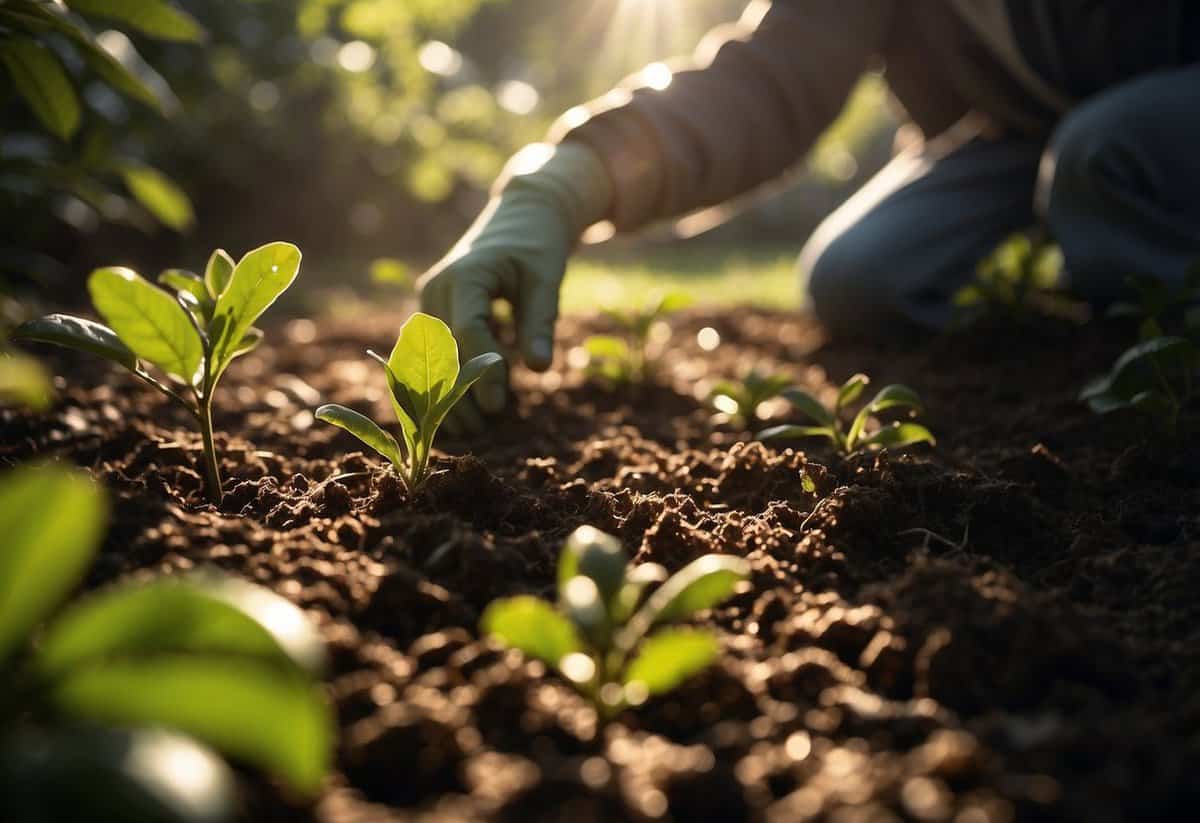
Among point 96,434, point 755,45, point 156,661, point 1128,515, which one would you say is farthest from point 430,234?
point 156,661

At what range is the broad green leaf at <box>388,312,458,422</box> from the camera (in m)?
1.18

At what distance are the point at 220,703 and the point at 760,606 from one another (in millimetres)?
635

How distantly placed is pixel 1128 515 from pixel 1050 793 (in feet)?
2.49

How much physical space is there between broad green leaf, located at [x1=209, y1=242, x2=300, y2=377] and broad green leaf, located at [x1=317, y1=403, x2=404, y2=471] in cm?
14

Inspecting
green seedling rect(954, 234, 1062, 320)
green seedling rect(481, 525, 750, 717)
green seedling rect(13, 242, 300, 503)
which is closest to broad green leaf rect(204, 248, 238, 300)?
green seedling rect(13, 242, 300, 503)

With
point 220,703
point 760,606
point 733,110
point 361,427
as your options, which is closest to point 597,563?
point 760,606

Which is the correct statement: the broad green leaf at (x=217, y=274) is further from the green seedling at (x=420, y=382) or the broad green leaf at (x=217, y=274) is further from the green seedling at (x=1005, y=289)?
the green seedling at (x=1005, y=289)

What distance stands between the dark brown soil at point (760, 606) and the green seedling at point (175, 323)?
0.17 meters

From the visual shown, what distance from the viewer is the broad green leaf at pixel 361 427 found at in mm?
1191

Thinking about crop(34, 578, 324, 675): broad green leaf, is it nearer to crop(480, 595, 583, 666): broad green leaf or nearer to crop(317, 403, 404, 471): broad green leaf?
crop(480, 595, 583, 666): broad green leaf

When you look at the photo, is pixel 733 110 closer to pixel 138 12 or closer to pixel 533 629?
pixel 138 12

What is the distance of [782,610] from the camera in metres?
1.05

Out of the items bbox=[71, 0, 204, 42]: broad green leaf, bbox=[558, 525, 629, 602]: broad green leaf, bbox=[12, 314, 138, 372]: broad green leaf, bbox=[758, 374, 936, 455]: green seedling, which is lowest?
bbox=[558, 525, 629, 602]: broad green leaf

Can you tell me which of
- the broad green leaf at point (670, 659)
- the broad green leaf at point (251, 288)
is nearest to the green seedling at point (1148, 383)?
the broad green leaf at point (670, 659)
